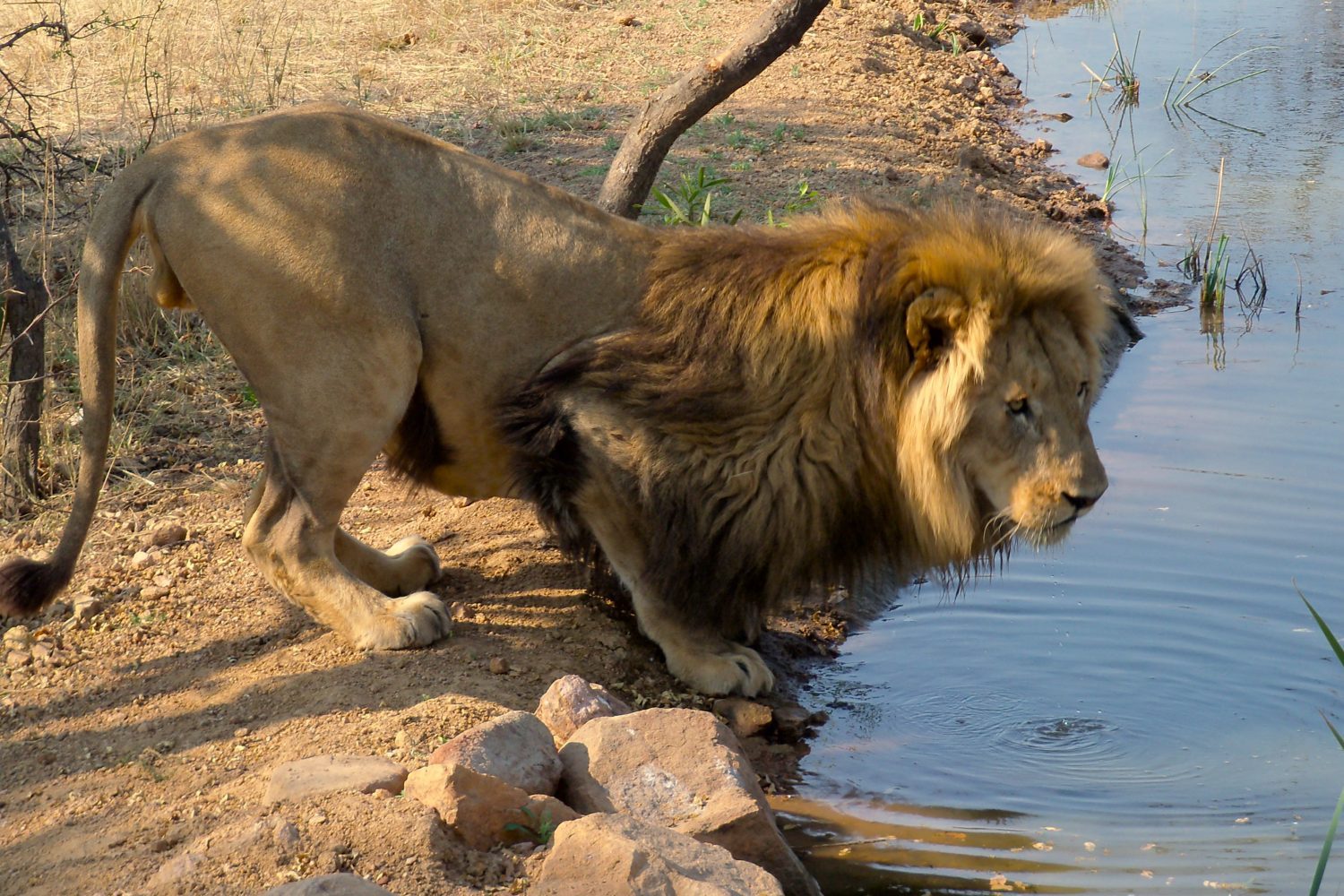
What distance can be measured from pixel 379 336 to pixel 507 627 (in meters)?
0.96

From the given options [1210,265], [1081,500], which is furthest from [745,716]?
[1210,265]

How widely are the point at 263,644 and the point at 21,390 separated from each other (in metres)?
1.55

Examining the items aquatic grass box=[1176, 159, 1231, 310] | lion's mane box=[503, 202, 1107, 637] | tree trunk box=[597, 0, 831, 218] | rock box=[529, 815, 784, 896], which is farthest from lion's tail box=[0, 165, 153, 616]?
aquatic grass box=[1176, 159, 1231, 310]

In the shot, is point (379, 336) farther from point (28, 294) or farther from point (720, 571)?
point (28, 294)

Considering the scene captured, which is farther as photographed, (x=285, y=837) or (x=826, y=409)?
(x=826, y=409)

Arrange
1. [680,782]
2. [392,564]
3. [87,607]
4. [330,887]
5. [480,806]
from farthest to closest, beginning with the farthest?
[392,564] → [87,607] → [680,782] → [480,806] → [330,887]

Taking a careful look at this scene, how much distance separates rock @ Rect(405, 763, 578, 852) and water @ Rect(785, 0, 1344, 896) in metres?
0.78

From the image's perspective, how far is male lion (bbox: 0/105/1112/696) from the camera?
144 inches

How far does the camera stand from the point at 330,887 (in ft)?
7.69

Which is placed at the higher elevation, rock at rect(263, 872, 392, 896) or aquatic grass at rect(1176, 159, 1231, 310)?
rock at rect(263, 872, 392, 896)

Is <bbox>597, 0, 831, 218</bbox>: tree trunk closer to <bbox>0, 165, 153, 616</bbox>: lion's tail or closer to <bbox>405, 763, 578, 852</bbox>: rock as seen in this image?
<bbox>0, 165, 153, 616</bbox>: lion's tail

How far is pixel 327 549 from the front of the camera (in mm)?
3951

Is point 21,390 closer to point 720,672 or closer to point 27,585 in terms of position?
point 27,585

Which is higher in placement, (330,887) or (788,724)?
(330,887)
